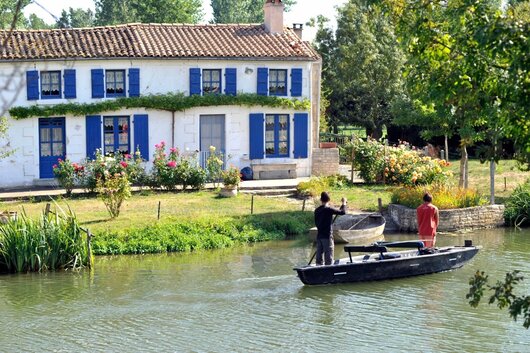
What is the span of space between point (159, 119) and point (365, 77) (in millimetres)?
17481

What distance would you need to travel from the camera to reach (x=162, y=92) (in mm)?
34031

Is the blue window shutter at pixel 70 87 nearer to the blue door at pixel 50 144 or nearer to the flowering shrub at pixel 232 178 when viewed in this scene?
the blue door at pixel 50 144

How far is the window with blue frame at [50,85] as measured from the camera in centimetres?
3297

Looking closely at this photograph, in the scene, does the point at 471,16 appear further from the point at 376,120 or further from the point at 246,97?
the point at 376,120

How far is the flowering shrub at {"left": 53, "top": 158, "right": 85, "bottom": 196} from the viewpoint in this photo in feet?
101

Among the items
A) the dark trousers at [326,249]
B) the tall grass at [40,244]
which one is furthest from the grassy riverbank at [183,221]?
the dark trousers at [326,249]

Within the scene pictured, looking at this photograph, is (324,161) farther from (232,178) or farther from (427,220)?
(427,220)

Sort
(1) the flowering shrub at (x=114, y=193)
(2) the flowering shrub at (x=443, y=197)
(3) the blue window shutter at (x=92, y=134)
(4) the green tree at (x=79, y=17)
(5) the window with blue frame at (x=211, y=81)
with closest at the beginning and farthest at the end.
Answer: (1) the flowering shrub at (x=114, y=193) → (2) the flowering shrub at (x=443, y=197) → (3) the blue window shutter at (x=92, y=134) → (5) the window with blue frame at (x=211, y=81) → (4) the green tree at (x=79, y=17)

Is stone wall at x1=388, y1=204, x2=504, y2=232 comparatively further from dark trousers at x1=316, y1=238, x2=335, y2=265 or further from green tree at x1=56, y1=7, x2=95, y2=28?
green tree at x1=56, y1=7, x2=95, y2=28

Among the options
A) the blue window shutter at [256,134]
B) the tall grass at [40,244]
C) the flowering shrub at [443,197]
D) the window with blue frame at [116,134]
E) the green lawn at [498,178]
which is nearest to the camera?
the tall grass at [40,244]

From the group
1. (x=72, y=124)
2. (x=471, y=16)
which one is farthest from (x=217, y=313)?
(x=72, y=124)

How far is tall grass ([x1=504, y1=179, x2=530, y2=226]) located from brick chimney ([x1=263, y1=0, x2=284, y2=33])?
39.5ft

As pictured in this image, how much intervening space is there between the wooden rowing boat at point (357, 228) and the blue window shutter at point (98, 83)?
10.7 meters

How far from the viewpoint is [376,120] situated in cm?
4900
